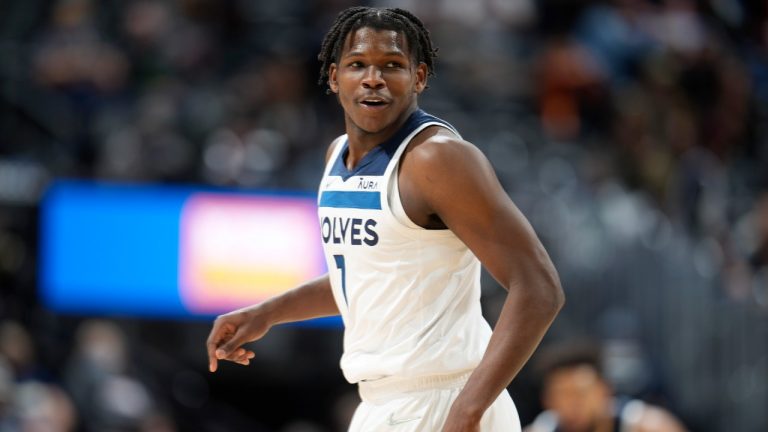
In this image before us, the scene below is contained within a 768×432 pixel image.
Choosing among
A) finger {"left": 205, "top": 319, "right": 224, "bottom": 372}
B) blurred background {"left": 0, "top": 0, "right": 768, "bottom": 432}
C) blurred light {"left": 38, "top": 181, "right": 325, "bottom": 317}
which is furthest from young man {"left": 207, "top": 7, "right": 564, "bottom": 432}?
blurred light {"left": 38, "top": 181, "right": 325, "bottom": 317}

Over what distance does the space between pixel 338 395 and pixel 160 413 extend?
6.05 ft

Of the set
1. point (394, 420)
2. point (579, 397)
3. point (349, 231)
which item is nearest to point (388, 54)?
point (349, 231)

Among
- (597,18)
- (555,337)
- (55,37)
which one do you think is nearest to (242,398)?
(555,337)

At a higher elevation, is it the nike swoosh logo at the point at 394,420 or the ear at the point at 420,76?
the ear at the point at 420,76

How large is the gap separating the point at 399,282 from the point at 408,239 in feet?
0.50

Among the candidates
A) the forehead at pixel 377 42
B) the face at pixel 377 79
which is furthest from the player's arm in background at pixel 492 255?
the forehead at pixel 377 42

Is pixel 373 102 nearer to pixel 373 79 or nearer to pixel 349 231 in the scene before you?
pixel 373 79

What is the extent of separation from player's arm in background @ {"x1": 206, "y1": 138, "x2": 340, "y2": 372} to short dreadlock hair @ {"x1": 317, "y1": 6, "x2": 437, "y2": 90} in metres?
0.46

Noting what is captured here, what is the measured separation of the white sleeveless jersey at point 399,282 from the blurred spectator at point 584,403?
2452 millimetres

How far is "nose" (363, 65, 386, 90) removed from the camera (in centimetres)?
393

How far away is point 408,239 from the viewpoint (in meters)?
3.90

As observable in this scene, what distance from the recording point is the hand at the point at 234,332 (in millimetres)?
4488

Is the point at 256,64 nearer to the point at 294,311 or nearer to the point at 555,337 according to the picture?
the point at 555,337

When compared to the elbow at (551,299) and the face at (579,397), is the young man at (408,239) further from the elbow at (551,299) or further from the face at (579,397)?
the face at (579,397)
